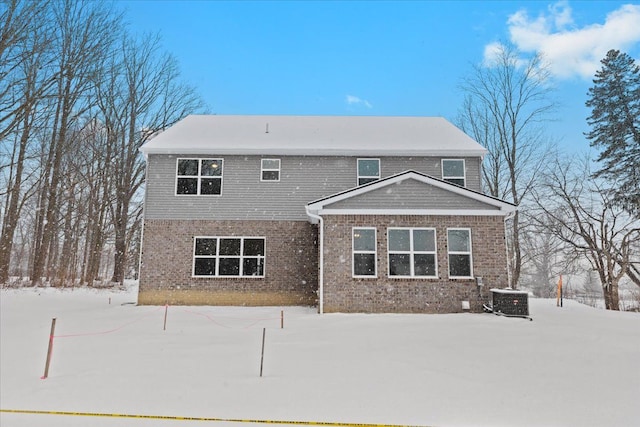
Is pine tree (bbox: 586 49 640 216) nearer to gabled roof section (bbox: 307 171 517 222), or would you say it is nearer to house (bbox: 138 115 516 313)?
house (bbox: 138 115 516 313)

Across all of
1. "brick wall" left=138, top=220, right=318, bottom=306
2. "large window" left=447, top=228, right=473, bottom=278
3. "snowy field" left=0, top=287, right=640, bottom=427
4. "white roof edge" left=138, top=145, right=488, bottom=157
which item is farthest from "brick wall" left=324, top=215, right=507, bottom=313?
"white roof edge" left=138, top=145, right=488, bottom=157

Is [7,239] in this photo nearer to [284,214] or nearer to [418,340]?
[284,214]

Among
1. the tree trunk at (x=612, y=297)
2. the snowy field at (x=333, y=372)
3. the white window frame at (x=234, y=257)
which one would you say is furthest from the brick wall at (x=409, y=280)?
the tree trunk at (x=612, y=297)

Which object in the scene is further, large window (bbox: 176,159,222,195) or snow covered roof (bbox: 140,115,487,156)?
snow covered roof (bbox: 140,115,487,156)

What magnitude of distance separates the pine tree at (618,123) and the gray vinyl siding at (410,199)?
1190 cm

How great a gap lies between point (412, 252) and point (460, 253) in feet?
4.92

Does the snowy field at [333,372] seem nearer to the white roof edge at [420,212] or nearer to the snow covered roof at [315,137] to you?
the white roof edge at [420,212]

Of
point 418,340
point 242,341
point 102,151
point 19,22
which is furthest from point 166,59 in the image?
point 418,340

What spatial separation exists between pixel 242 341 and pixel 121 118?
21.9 meters

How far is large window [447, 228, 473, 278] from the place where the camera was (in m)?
11.5

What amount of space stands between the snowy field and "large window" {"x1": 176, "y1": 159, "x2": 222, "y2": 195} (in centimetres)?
550

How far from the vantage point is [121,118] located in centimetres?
2434

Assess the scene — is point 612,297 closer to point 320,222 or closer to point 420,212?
point 420,212

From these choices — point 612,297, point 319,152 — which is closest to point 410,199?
point 319,152
